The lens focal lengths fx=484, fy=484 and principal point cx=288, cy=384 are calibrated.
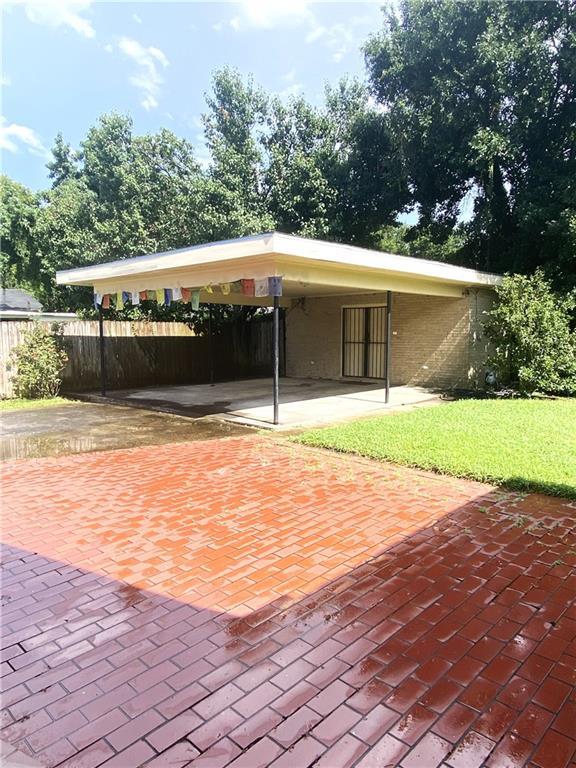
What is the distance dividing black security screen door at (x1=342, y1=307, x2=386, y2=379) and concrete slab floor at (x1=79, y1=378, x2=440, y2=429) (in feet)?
2.62

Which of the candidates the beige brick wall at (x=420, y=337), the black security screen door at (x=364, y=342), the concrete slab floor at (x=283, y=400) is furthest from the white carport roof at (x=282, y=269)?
the black security screen door at (x=364, y=342)

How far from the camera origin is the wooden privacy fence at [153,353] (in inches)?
471

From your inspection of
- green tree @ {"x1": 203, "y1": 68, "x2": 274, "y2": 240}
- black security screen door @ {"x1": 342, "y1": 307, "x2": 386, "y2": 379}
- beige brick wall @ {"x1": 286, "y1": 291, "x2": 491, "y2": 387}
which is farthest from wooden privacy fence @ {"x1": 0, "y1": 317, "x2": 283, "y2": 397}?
green tree @ {"x1": 203, "y1": 68, "x2": 274, "y2": 240}

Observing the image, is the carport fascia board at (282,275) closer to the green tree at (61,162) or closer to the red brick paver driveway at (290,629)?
the red brick paver driveway at (290,629)

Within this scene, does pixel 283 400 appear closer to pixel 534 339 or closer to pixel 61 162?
pixel 534 339

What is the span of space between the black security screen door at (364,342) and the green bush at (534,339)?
3.53 meters

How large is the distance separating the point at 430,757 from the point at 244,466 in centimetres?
393

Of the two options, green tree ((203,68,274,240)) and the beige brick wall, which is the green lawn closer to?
the beige brick wall

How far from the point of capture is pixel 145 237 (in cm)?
1709

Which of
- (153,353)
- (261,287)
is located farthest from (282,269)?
(153,353)

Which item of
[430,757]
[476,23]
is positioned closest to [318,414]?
[430,757]

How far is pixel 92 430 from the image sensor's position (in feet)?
25.0

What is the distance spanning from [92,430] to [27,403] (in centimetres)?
375

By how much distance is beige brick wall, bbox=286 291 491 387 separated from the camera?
12195 mm
